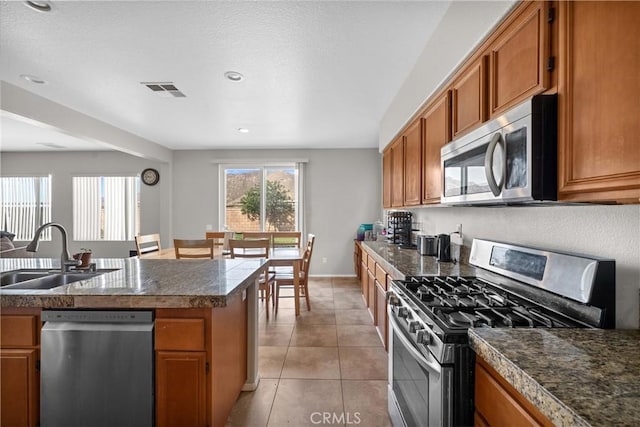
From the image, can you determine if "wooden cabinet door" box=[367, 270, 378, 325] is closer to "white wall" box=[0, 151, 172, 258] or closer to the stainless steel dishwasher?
the stainless steel dishwasher

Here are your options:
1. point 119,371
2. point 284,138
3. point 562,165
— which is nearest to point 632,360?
point 562,165

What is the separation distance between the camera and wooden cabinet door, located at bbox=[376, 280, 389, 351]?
2.56 metres

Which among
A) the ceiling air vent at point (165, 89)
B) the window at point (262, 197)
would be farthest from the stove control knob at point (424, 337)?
the window at point (262, 197)

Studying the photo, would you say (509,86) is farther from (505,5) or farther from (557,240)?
(557,240)

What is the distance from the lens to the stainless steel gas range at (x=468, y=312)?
1.01 m

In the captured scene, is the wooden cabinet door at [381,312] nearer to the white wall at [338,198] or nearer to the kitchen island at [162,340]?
the kitchen island at [162,340]

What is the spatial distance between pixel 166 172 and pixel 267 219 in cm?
215

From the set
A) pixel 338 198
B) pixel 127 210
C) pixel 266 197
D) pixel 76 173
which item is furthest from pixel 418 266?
pixel 76 173

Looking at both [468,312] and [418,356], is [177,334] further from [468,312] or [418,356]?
[468,312]

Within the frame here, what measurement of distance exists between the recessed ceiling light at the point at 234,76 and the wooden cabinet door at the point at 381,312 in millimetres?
2250

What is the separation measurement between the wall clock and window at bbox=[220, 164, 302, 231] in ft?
4.50

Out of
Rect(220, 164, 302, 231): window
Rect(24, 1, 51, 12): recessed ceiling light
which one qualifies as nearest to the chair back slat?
Rect(220, 164, 302, 231): window

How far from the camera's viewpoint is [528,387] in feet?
2.31

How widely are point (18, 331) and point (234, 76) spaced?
2.26 meters
